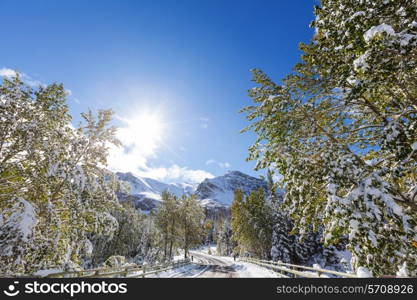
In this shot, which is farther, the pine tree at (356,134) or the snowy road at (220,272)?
the snowy road at (220,272)

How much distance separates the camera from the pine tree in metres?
4.12

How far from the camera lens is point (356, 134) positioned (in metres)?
7.09

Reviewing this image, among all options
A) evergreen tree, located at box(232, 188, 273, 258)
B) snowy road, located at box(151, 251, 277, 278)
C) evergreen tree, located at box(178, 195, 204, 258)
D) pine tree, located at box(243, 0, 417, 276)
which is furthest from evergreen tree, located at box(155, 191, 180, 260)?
pine tree, located at box(243, 0, 417, 276)

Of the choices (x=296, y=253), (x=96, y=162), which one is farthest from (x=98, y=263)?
(x=96, y=162)

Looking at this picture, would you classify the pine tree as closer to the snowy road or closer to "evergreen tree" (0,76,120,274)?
"evergreen tree" (0,76,120,274)

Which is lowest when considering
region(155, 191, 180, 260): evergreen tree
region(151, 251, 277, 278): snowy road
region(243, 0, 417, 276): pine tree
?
Answer: region(151, 251, 277, 278): snowy road

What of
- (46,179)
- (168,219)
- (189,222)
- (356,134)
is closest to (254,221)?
(189,222)

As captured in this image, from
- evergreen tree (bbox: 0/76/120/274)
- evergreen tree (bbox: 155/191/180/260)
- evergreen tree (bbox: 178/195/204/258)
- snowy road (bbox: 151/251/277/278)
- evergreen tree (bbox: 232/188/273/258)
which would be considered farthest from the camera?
evergreen tree (bbox: 178/195/204/258)

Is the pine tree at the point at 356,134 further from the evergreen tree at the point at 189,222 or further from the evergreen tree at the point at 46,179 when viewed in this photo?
the evergreen tree at the point at 189,222

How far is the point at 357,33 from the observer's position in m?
4.38

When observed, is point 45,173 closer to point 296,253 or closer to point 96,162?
point 96,162

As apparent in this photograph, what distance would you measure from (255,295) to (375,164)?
166 inches

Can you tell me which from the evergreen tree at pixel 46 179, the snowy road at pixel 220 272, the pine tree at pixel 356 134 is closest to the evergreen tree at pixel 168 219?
the snowy road at pixel 220 272

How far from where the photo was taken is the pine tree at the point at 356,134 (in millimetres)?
4121
